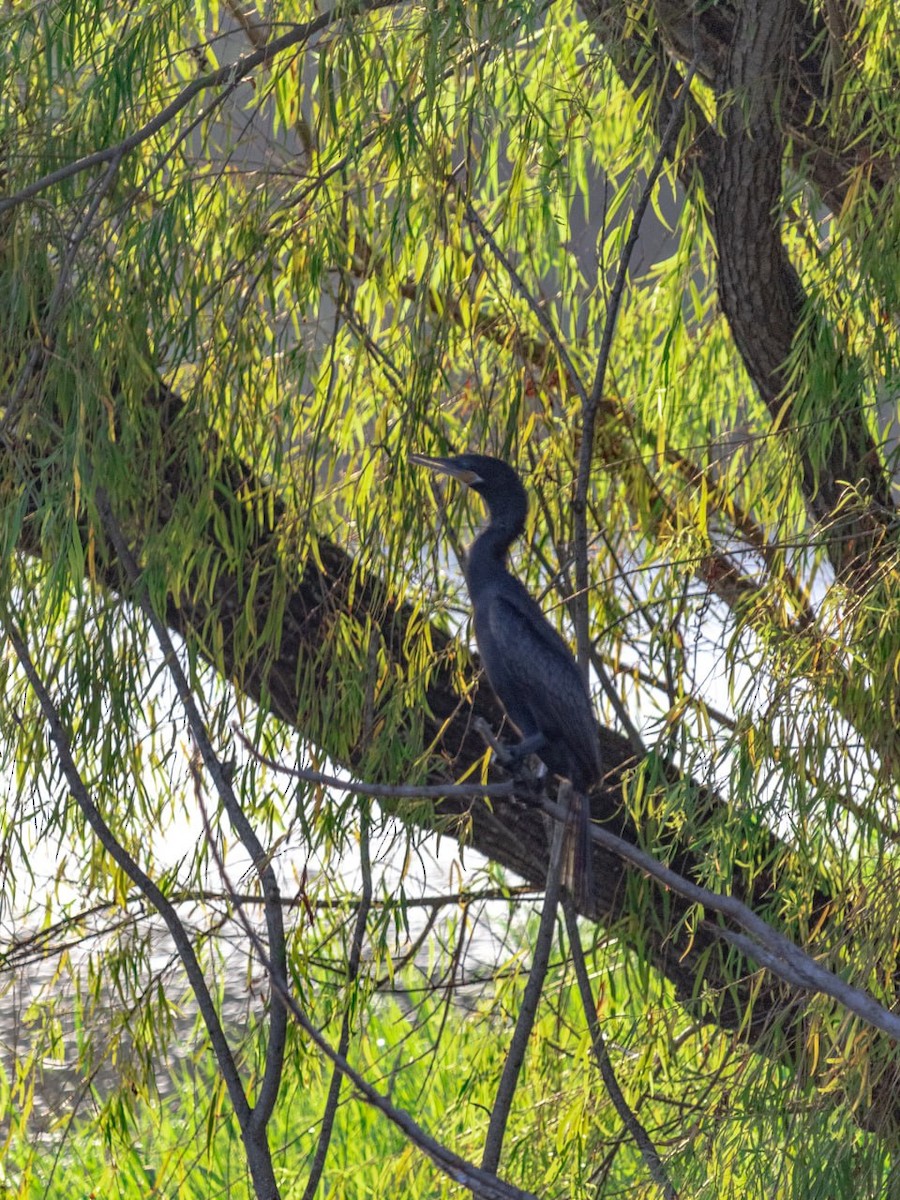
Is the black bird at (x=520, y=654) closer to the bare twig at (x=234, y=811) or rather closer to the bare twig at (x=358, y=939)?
the bare twig at (x=358, y=939)

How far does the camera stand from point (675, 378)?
2.41 metres

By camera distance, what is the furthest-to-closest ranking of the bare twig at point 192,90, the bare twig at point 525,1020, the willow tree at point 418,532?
the bare twig at point 525,1020 < the willow tree at point 418,532 < the bare twig at point 192,90

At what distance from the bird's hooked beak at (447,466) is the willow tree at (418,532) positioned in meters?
0.03

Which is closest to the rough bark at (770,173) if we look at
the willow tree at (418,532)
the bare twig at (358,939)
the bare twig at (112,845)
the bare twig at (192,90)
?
the willow tree at (418,532)

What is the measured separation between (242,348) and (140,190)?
0.22 m

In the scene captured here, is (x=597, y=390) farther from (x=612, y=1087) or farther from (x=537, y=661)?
(x=612, y=1087)

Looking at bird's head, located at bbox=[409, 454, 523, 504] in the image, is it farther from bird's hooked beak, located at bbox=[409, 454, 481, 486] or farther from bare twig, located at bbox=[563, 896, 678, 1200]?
bare twig, located at bbox=[563, 896, 678, 1200]

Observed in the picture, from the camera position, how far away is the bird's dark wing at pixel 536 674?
71.0 inches

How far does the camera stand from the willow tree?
168 cm

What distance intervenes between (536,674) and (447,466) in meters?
0.28

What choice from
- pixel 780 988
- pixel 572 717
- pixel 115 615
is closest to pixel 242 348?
pixel 115 615

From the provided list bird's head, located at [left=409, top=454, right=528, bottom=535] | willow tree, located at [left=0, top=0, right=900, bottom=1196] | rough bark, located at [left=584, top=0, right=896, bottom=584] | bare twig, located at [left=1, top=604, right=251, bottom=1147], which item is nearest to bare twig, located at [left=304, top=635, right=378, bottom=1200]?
willow tree, located at [left=0, top=0, right=900, bottom=1196]

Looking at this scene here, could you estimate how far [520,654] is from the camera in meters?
1.80

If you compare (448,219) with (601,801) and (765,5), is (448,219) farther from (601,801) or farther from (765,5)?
(601,801)
